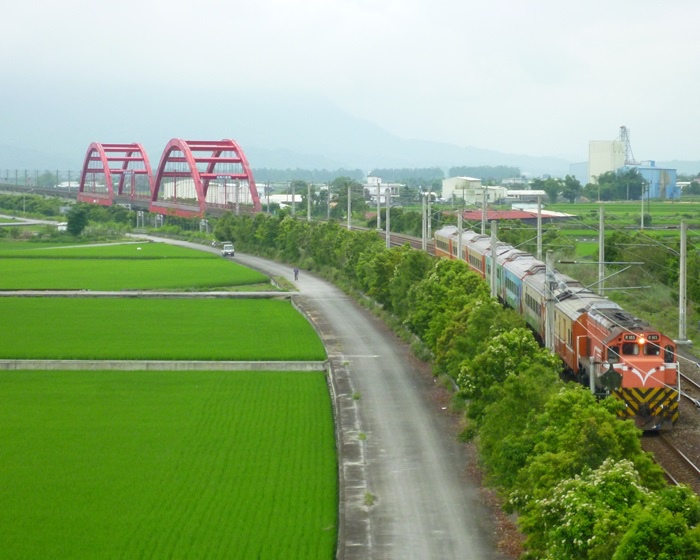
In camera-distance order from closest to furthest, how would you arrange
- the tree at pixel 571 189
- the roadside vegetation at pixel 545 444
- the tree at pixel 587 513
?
the roadside vegetation at pixel 545 444
the tree at pixel 587 513
the tree at pixel 571 189

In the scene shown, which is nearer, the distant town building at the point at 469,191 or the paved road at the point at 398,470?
the paved road at the point at 398,470

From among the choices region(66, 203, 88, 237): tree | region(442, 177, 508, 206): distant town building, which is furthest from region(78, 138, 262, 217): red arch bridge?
region(442, 177, 508, 206): distant town building

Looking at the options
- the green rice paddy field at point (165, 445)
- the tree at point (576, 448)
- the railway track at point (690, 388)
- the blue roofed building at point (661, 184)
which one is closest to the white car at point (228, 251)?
the green rice paddy field at point (165, 445)

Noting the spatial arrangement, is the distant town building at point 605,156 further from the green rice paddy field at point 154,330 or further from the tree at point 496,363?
the tree at point 496,363

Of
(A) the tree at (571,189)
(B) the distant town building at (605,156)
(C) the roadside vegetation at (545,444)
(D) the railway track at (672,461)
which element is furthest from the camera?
(B) the distant town building at (605,156)

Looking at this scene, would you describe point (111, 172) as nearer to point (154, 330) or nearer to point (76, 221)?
point (76, 221)

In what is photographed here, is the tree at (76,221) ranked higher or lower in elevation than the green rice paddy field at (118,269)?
higher

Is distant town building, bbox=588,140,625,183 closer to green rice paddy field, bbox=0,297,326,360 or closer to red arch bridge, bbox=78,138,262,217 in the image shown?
red arch bridge, bbox=78,138,262,217

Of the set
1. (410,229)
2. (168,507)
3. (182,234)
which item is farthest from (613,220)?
(168,507)
